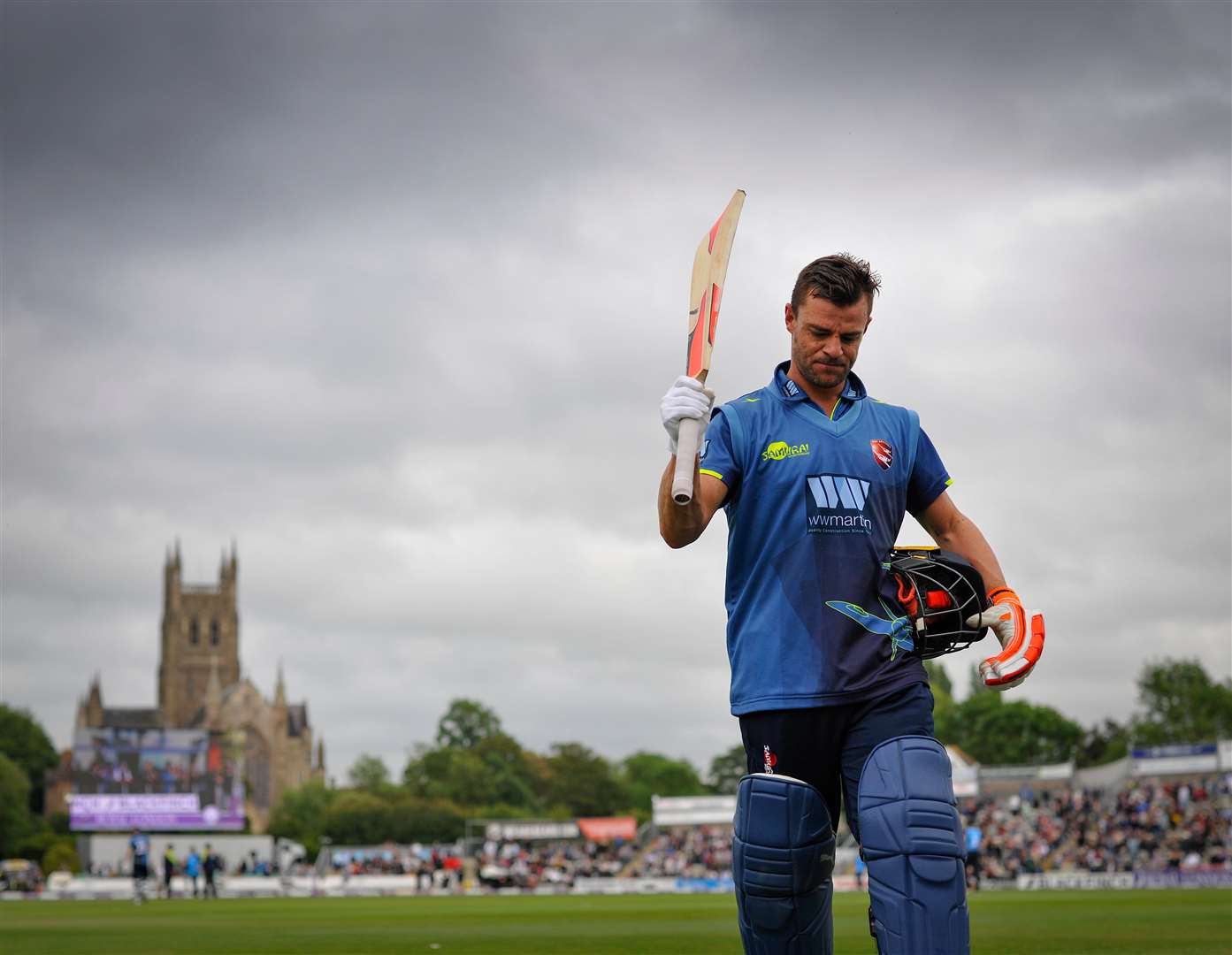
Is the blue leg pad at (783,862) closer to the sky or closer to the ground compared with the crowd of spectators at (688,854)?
closer to the sky

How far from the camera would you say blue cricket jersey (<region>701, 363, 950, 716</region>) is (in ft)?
16.1

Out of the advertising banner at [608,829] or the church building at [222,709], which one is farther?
the church building at [222,709]

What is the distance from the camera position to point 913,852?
466 cm

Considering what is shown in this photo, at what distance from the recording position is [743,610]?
514 cm

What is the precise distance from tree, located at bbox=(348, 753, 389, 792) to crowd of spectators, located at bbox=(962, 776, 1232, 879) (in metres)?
101

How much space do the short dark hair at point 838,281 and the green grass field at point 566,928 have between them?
364 inches

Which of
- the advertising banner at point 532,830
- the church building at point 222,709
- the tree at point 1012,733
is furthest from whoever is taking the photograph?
the church building at point 222,709

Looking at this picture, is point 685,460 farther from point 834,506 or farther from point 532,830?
point 532,830

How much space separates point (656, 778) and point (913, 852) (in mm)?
154769

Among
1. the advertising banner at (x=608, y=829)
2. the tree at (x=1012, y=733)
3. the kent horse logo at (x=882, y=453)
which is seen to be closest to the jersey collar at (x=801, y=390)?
the kent horse logo at (x=882, y=453)

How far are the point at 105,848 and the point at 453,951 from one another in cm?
7742

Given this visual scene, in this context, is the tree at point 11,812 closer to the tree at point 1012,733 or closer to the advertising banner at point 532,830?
the advertising banner at point 532,830

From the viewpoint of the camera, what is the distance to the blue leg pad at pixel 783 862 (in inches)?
196

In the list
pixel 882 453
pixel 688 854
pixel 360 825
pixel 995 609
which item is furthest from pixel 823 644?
pixel 360 825
